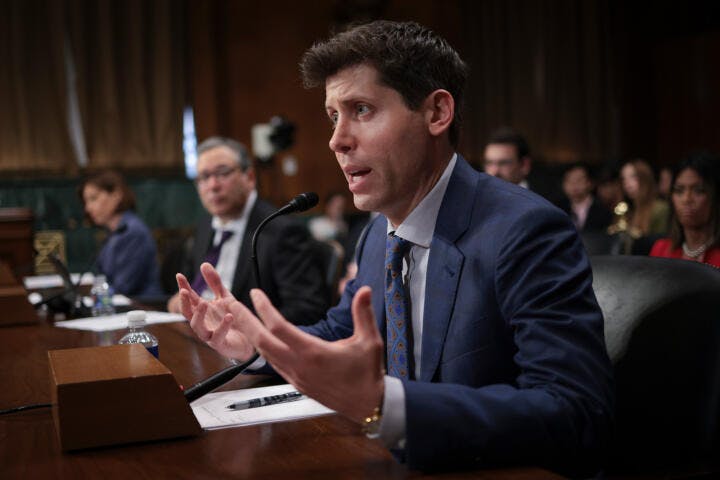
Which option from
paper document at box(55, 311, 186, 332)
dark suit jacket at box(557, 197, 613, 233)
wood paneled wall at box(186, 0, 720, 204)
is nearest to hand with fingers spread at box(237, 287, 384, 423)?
paper document at box(55, 311, 186, 332)

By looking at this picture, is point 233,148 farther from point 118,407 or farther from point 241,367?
point 118,407

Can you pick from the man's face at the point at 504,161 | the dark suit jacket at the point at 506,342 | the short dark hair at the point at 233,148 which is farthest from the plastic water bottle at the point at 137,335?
the man's face at the point at 504,161

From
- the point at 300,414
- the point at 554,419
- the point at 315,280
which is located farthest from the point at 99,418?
the point at 315,280

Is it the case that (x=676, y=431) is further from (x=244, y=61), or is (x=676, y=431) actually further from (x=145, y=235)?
(x=244, y=61)

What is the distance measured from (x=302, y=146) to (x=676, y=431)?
7.43m

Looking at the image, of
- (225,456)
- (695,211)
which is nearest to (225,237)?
(695,211)

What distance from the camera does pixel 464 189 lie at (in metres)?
1.56

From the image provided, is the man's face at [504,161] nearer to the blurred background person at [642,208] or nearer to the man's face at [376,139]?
the blurred background person at [642,208]

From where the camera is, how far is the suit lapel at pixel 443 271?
4.77ft

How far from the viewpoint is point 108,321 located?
2.73 metres

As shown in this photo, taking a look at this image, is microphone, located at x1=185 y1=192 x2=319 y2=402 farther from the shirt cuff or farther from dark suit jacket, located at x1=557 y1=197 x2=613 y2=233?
dark suit jacket, located at x1=557 y1=197 x2=613 y2=233

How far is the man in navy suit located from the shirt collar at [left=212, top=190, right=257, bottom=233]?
6.24ft

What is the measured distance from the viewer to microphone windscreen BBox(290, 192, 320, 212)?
1.67 metres

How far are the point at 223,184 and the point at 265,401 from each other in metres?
2.23
